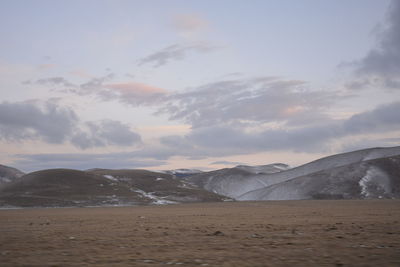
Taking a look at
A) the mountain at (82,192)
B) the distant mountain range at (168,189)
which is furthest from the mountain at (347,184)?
the mountain at (82,192)

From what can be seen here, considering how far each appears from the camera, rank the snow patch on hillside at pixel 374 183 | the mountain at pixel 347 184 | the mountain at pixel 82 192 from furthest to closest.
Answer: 1. the mountain at pixel 347 184
2. the snow patch on hillside at pixel 374 183
3. the mountain at pixel 82 192

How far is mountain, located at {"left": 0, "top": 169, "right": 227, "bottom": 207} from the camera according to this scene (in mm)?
131500

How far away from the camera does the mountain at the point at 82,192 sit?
132 m

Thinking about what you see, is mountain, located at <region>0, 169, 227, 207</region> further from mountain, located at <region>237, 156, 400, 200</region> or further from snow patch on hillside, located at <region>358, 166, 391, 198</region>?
snow patch on hillside, located at <region>358, 166, 391, 198</region>

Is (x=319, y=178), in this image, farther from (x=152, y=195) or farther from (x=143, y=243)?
(x=143, y=243)

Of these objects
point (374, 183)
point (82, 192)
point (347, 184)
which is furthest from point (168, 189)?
point (374, 183)

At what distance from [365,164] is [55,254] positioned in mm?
188453

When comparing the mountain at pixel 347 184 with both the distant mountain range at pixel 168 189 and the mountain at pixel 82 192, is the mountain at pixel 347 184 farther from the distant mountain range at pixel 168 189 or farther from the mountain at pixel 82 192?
the mountain at pixel 82 192

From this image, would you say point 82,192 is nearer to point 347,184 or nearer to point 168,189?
point 168,189

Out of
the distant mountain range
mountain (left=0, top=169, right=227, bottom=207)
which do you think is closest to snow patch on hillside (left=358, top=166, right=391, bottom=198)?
the distant mountain range

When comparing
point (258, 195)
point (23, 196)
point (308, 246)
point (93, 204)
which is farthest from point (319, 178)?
point (308, 246)

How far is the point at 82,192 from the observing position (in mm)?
150500

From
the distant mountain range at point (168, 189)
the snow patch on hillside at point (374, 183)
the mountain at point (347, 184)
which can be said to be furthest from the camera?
the mountain at point (347, 184)

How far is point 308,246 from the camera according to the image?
16906 mm
